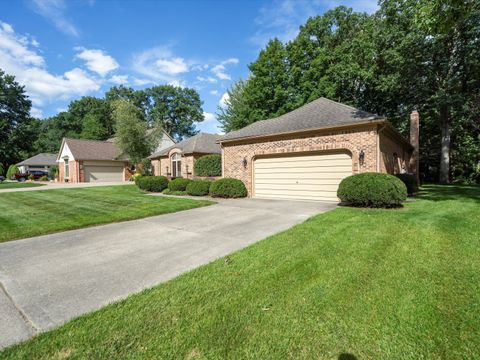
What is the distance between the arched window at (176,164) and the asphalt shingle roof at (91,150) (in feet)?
27.3

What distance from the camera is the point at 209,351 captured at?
2033 mm

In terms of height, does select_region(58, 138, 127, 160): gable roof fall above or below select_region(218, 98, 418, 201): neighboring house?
above

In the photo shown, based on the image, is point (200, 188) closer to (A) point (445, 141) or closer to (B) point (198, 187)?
(B) point (198, 187)

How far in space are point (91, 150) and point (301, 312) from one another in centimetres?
3078

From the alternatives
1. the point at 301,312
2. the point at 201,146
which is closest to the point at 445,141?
the point at 201,146

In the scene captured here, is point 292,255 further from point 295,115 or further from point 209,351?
point 295,115

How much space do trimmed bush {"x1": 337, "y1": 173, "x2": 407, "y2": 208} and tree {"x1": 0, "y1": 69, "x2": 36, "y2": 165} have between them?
57276 mm

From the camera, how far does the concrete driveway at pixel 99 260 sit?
106 inches

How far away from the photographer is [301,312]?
2527mm

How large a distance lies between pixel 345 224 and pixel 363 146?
4.59m

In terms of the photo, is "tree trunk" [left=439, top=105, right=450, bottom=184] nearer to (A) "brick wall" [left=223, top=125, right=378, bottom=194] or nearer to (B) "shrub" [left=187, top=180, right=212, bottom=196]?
(A) "brick wall" [left=223, top=125, right=378, bottom=194]

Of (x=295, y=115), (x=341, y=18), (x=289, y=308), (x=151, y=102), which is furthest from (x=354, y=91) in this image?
(x=151, y=102)

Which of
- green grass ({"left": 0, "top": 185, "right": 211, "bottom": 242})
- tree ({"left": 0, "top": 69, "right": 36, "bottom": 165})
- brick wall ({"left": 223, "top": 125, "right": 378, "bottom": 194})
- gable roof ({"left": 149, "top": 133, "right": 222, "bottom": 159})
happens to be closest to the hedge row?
brick wall ({"left": 223, "top": 125, "right": 378, "bottom": 194})

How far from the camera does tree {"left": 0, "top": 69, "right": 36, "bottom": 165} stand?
43562mm
